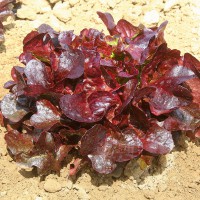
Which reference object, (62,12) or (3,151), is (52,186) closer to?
(3,151)

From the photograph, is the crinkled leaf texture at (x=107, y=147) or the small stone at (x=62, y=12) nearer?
the crinkled leaf texture at (x=107, y=147)

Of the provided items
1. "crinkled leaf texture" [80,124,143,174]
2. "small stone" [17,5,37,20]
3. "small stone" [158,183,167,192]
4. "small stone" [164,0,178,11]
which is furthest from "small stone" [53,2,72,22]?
"small stone" [158,183,167,192]

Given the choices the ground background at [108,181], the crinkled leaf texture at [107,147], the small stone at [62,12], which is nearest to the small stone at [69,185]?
the ground background at [108,181]

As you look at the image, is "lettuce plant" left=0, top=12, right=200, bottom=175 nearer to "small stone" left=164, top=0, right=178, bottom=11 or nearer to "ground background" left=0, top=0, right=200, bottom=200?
"ground background" left=0, top=0, right=200, bottom=200

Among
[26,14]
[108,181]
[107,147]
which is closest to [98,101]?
[107,147]

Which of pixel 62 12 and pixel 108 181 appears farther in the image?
pixel 62 12

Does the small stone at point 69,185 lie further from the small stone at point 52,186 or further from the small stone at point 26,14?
the small stone at point 26,14
